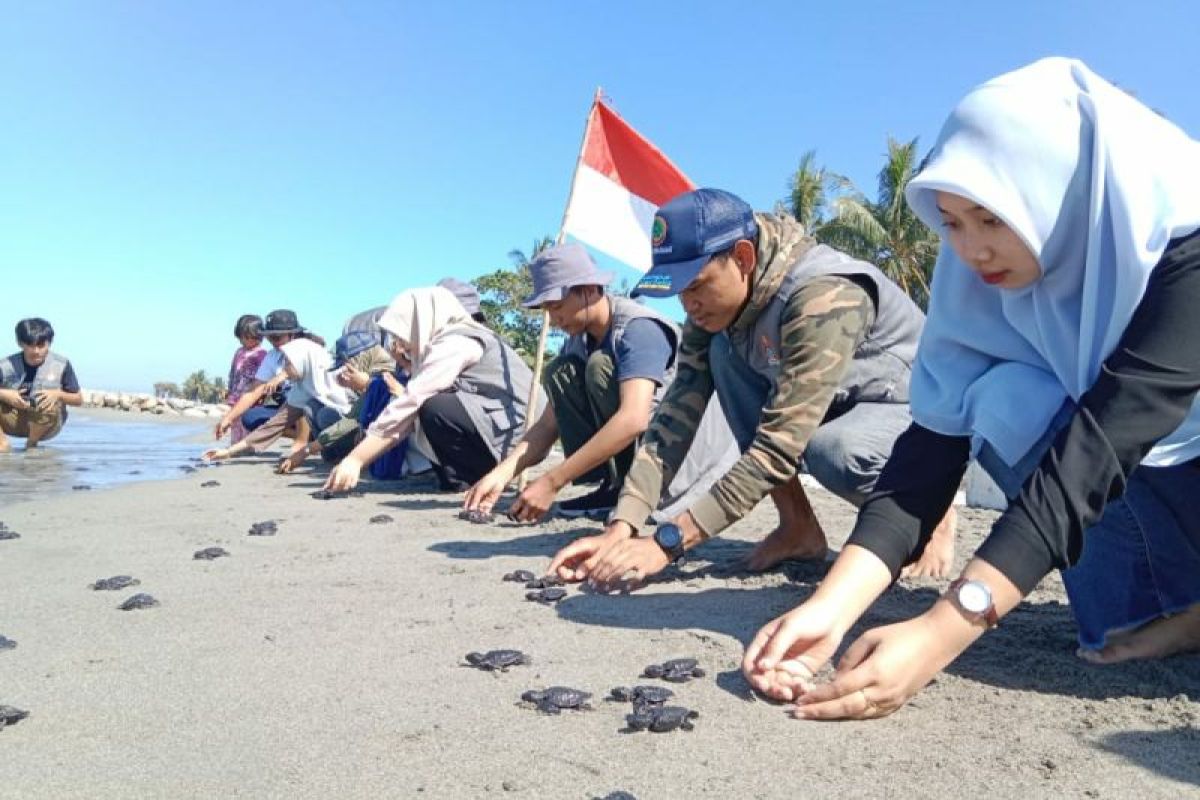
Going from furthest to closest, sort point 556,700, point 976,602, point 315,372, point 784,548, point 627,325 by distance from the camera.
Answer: point 315,372 < point 627,325 < point 784,548 < point 556,700 < point 976,602

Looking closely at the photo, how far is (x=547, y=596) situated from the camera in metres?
3.20

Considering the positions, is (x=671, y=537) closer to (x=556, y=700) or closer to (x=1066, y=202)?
(x=556, y=700)

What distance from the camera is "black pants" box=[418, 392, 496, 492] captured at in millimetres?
5984

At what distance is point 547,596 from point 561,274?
6.45 feet

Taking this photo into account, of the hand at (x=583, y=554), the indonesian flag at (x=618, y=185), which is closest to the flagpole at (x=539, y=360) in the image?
the indonesian flag at (x=618, y=185)

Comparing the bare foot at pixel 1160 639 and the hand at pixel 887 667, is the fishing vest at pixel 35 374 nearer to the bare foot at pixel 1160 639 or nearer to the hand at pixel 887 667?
the hand at pixel 887 667

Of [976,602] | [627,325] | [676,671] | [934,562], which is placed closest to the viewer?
[976,602]

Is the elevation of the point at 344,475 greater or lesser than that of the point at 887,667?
lesser

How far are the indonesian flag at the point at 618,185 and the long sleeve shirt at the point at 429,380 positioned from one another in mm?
1443

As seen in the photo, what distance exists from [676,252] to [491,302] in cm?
2410

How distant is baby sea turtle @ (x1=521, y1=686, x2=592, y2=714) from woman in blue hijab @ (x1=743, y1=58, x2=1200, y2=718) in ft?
1.37

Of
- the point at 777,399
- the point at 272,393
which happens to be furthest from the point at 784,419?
the point at 272,393

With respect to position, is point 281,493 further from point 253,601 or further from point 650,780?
point 650,780

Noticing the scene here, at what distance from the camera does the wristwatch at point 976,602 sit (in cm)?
183
